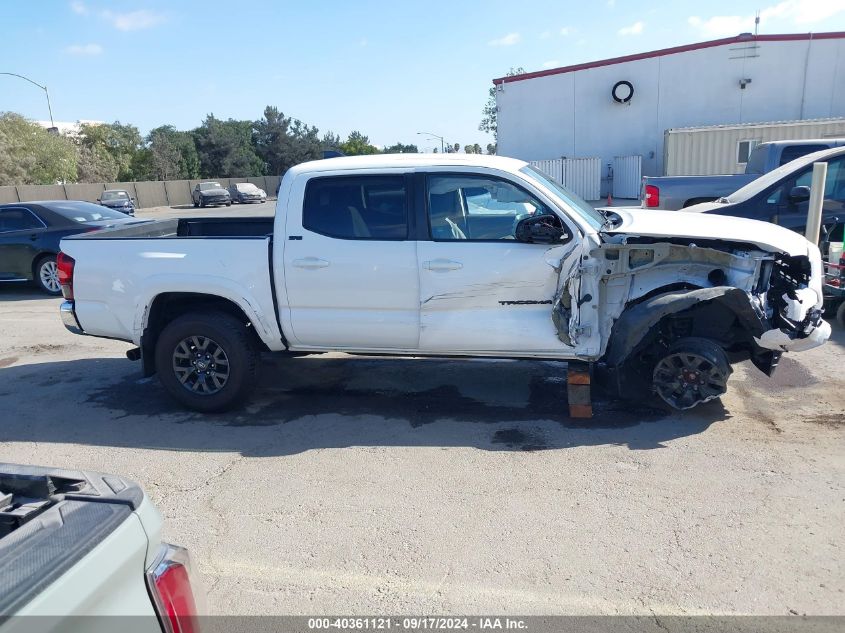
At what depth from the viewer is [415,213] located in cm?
505

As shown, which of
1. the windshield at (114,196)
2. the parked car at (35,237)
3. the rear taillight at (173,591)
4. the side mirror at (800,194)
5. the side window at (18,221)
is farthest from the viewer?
the windshield at (114,196)

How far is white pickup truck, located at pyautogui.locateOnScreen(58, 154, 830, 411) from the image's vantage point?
4.80 m

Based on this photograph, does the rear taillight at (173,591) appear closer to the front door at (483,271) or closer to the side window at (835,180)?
the front door at (483,271)

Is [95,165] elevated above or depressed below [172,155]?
below

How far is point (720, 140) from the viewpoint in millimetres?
20281

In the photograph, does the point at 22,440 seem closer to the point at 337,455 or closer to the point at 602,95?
the point at 337,455

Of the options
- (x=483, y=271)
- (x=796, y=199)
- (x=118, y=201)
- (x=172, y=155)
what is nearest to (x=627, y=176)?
(x=796, y=199)

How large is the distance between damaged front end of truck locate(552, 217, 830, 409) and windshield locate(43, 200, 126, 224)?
9.61 m

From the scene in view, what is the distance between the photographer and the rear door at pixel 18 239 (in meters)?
11.0

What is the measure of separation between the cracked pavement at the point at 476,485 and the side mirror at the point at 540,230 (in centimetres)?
141

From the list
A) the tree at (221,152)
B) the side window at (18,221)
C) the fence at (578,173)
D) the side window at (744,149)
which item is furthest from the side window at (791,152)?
the tree at (221,152)

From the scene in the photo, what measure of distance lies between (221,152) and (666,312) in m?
74.0

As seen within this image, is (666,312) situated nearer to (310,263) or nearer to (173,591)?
(310,263)

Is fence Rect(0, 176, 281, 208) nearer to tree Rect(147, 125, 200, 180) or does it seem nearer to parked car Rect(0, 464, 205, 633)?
tree Rect(147, 125, 200, 180)
